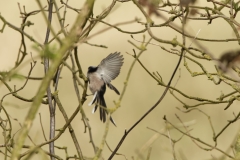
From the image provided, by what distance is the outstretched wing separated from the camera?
2262 mm

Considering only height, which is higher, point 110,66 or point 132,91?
point 132,91

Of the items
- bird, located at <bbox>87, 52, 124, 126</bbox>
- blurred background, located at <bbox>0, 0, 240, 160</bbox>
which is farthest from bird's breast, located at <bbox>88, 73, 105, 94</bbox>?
blurred background, located at <bbox>0, 0, 240, 160</bbox>

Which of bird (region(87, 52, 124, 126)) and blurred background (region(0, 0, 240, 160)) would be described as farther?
blurred background (region(0, 0, 240, 160))

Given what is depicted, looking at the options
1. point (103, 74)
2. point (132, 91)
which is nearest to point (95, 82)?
point (103, 74)

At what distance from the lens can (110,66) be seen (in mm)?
2275

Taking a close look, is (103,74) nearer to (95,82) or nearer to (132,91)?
(95,82)

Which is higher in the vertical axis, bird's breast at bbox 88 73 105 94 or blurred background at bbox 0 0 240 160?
blurred background at bbox 0 0 240 160

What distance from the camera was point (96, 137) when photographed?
14.4 ft

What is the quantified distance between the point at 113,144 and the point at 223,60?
3596mm

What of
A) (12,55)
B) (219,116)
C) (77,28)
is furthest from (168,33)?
(77,28)

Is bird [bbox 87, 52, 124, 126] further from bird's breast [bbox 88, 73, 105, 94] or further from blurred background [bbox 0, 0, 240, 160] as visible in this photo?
blurred background [bbox 0, 0, 240, 160]

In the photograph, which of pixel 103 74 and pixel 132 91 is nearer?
pixel 103 74

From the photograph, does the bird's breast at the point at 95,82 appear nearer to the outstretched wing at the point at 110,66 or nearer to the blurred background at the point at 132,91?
the outstretched wing at the point at 110,66

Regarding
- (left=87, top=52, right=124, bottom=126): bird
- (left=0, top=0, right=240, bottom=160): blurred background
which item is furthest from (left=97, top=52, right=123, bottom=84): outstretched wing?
(left=0, top=0, right=240, bottom=160): blurred background
